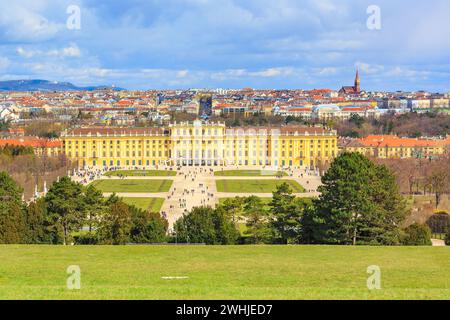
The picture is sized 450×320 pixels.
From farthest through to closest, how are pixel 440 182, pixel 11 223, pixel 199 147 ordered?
pixel 199 147 → pixel 440 182 → pixel 11 223

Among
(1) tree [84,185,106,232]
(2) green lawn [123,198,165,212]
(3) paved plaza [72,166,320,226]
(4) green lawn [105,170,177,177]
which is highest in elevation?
(1) tree [84,185,106,232]

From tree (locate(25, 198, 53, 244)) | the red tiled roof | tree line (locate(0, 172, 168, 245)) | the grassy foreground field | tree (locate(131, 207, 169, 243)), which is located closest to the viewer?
the grassy foreground field

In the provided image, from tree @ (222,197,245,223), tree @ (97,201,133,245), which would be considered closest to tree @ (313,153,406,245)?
tree @ (97,201,133,245)

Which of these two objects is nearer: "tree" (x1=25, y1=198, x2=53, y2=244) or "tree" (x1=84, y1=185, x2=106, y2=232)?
"tree" (x1=25, y1=198, x2=53, y2=244)

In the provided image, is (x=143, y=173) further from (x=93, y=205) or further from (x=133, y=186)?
(x=93, y=205)

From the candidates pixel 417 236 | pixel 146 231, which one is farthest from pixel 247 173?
pixel 417 236

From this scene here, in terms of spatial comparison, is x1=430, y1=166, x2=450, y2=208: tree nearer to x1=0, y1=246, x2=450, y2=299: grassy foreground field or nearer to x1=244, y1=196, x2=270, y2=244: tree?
x1=244, y1=196, x2=270, y2=244: tree

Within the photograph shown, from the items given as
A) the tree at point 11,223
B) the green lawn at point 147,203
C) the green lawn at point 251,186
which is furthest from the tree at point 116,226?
the green lawn at point 251,186
